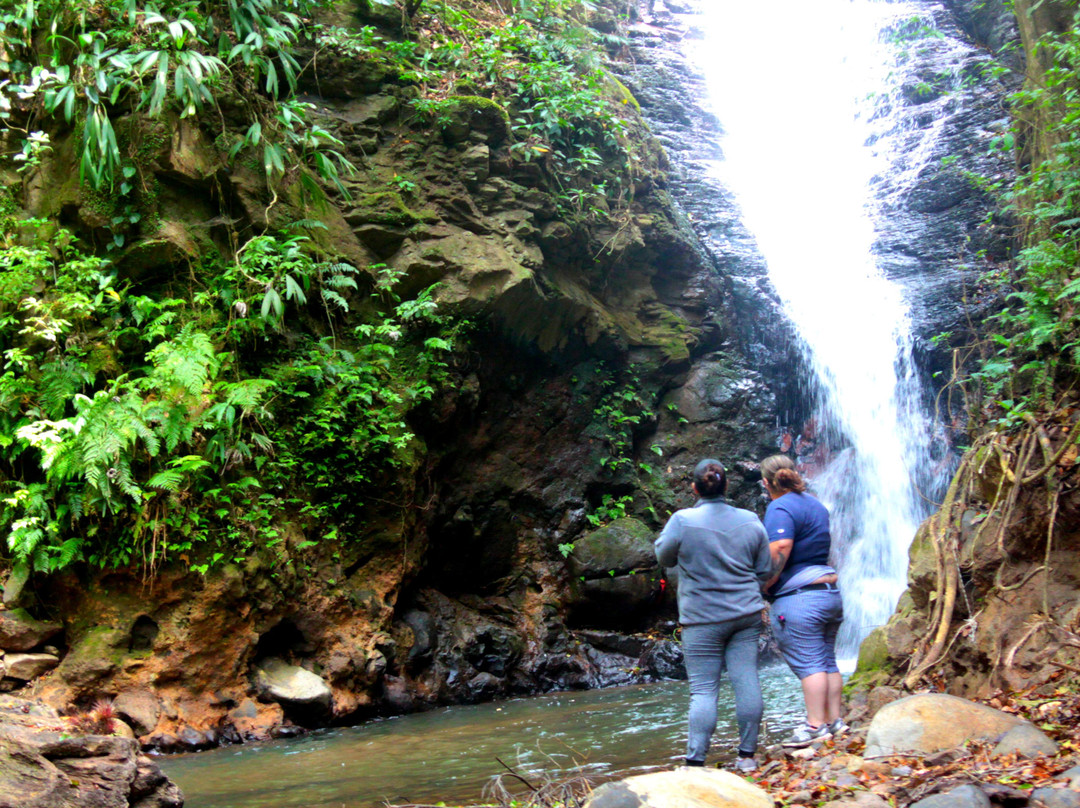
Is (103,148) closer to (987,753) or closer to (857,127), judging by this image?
(987,753)

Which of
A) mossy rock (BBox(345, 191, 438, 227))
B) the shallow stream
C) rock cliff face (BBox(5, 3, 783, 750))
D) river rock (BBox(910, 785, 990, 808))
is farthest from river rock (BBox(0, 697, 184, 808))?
mossy rock (BBox(345, 191, 438, 227))

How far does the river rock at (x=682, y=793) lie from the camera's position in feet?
9.36

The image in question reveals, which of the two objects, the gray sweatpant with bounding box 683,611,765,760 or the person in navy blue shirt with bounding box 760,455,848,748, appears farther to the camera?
the person in navy blue shirt with bounding box 760,455,848,748

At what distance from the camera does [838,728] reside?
420 centimetres

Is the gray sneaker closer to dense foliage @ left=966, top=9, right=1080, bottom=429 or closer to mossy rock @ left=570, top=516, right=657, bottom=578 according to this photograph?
dense foliage @ left=966, top=9, right=1080, bottom=429

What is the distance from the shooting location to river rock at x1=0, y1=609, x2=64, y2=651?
5.98 metres

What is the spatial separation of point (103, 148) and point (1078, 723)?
8.04 m

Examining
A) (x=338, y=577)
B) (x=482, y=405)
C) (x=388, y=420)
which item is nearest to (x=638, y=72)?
(x=482, y=405)

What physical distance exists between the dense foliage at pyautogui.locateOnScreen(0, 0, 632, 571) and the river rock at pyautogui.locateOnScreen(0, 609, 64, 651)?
1.49 ft

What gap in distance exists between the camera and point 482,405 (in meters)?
10.1

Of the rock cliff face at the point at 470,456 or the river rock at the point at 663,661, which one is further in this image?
the river rock at the point at 663,661

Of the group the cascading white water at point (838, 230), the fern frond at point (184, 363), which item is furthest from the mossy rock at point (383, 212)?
the cascading white water at point (838, 230)

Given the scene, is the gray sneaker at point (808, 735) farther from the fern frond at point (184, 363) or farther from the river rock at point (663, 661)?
the fern frond at point (184, 363)

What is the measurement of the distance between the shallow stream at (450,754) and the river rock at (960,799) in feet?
6.33
